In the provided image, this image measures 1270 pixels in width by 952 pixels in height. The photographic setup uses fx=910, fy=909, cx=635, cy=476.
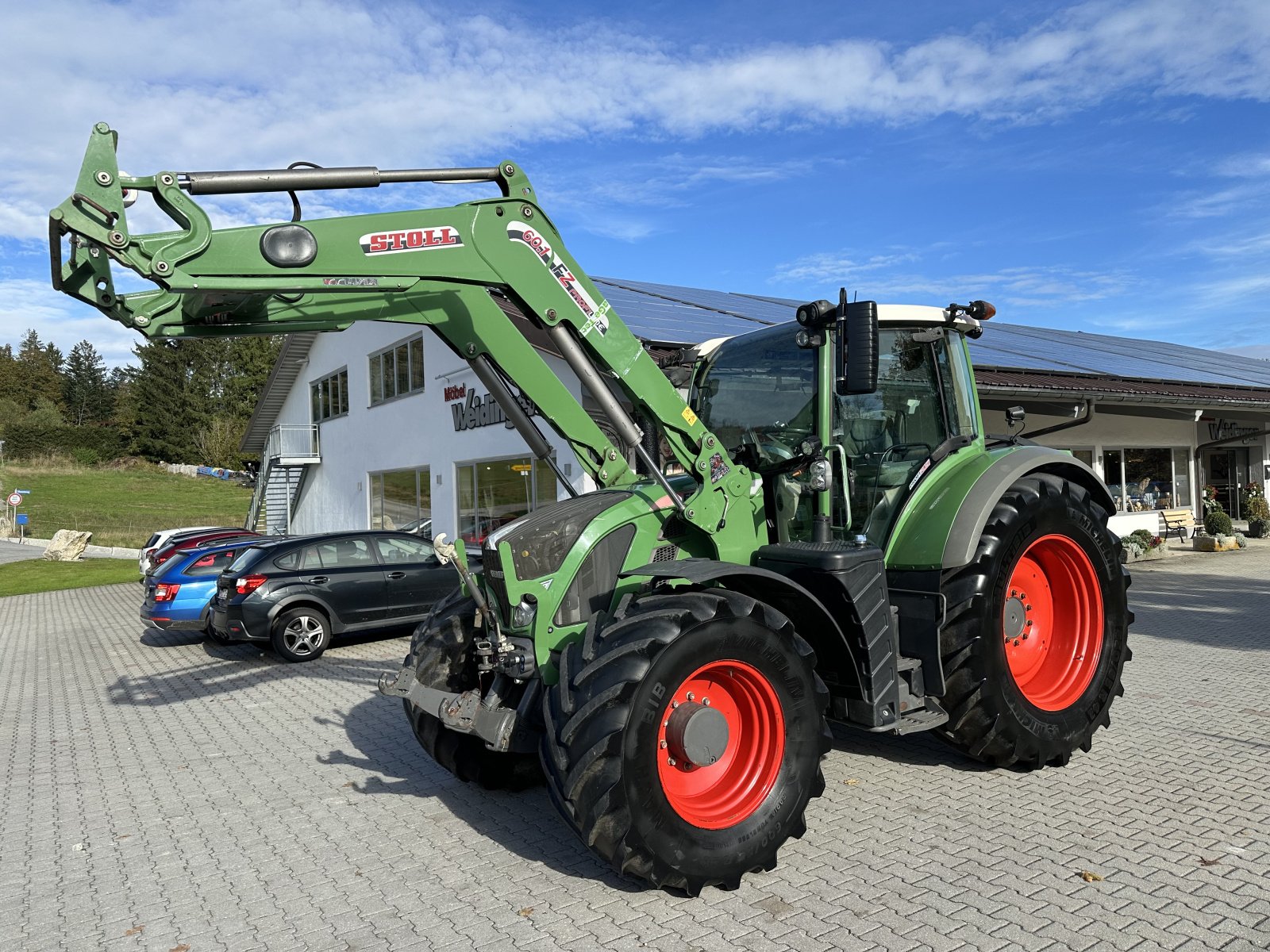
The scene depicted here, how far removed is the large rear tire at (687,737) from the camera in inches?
143

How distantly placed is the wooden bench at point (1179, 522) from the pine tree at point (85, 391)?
97662 millimetres

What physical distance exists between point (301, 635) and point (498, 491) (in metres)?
6.27

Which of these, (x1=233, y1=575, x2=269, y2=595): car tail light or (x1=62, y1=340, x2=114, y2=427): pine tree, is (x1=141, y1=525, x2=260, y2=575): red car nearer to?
(x1=233, y1=575, x2=269, y2=595): car tail light

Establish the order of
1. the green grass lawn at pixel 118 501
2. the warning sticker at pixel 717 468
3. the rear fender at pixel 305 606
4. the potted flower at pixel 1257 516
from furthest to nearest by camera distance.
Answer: the green grass lawn at pixel 118 501, the potted flower at pixel 1257 516, the rear fender at pixel 305 606, the warning sticker at pixel 717 468

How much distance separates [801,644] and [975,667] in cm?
126

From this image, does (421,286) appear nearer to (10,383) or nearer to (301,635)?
(301,635)

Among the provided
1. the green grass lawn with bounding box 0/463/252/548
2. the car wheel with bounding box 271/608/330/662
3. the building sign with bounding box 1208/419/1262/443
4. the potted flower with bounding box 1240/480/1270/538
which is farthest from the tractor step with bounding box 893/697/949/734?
the green grass lawn with bounding box 0/463/252/548

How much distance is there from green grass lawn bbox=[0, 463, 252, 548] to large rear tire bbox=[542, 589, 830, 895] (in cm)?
3452

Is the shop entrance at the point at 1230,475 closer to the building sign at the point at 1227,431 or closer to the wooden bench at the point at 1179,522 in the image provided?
the building sign at the point at 1227,431

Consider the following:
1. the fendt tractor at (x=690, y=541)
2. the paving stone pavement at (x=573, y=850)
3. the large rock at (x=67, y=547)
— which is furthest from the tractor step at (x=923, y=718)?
the large rock at (x=67, y=547)

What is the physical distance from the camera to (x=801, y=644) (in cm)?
420

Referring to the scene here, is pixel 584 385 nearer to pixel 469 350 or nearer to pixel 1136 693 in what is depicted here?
pixel 469 350

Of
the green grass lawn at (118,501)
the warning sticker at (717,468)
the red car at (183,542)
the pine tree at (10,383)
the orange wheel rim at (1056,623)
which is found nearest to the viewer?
the warning sticker at (717,468)

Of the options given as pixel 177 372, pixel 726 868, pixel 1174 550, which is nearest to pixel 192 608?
pixel 726 868
